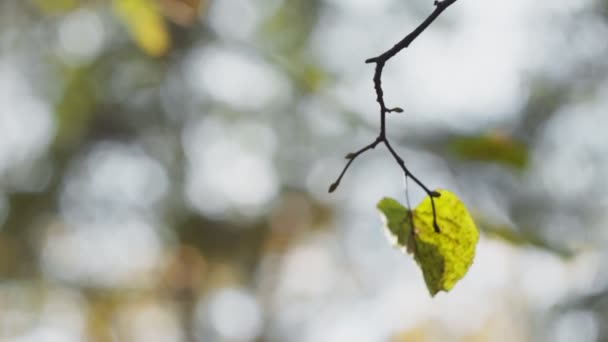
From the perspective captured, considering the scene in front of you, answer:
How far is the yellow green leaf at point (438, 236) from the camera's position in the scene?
0.33 metres

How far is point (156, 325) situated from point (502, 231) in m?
2.24

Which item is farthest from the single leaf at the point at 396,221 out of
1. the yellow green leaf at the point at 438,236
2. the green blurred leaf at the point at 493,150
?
the green blurred leaf at the point at 493,150

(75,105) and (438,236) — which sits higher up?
(75,105)

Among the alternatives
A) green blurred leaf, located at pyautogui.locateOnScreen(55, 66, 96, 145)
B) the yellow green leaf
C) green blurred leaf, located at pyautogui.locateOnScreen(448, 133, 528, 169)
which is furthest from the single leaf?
green blurred leaf, located at pyautogui.locateOnScreen(55, 66, 96, 145)

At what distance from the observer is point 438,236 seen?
34cm

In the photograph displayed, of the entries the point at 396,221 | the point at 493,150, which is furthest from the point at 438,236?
the point at 493,150

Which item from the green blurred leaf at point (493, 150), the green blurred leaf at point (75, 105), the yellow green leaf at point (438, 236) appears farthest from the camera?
the green blurred leaf at point (75, 105)

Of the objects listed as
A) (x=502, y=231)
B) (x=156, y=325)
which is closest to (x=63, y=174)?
(x=156, y=325)

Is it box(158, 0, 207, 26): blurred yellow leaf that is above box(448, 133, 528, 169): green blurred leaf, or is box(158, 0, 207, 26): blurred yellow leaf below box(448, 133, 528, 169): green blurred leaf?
above

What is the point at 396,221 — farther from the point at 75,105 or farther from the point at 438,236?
the point at 75,105

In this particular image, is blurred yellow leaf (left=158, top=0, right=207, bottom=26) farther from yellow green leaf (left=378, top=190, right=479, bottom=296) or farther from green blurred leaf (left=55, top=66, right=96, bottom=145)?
green blurred leaf (left=55, top=66, right=96, bottom=145)

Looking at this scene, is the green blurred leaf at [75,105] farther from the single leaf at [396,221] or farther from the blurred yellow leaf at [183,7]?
the single leaf at [396,221]

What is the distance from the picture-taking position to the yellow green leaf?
0.33 metres

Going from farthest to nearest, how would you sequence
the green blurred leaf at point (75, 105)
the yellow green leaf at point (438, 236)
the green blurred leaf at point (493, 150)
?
the green blurred leaf at point (75, 105)
the green blurred leaf at point (493, 150)
the yellow green leaf at point (438, 236)
